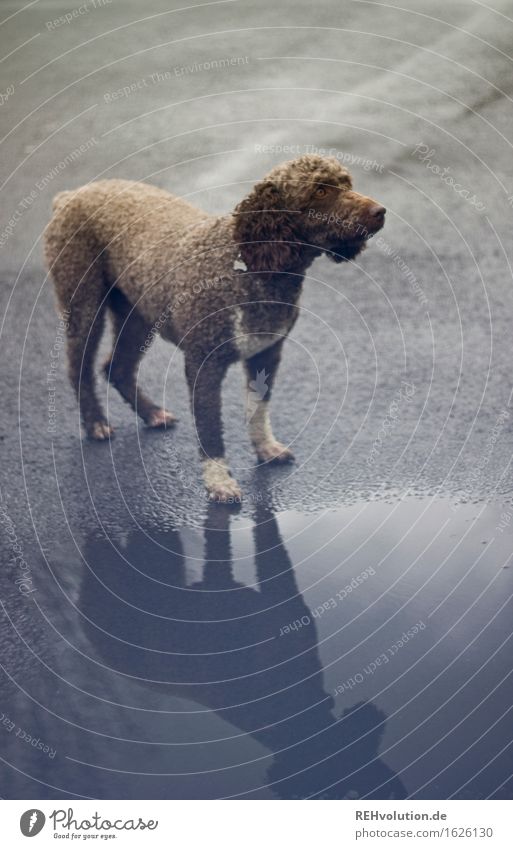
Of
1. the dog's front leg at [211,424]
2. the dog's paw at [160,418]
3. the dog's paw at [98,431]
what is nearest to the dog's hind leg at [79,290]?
the dog's paw at [98,431]

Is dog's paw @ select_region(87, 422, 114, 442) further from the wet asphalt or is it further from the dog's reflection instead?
the dog's reflection

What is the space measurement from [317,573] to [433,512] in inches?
13.0

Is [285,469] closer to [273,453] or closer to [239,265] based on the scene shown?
[273,453]

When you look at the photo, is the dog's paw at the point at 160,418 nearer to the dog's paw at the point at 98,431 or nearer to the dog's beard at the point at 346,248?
the dog's paw at the point at 98,431

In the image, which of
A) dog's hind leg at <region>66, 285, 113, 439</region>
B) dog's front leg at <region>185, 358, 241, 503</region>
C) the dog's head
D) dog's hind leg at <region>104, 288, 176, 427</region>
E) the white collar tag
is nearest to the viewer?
the dog's head

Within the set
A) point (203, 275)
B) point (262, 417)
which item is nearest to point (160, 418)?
point (262, 417)

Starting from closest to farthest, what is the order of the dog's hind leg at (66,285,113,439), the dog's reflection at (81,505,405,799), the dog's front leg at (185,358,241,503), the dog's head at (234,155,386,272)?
the dog's reflection at (81,505,405,799), the dog's head at (234,155,386,272), the dog's front leg at (185,358,241,503), the dog's hind leg at (66,285,113,439)

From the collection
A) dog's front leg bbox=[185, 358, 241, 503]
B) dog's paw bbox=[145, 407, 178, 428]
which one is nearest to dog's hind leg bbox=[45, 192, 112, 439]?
dog's paw bbox=[145, 407, 178, 428]

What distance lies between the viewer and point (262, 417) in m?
2.50

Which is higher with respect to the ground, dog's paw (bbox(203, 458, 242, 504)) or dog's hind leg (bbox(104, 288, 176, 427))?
dog's hind leg (bbox(104, 288, 176, 427))

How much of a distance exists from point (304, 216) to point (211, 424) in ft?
1.82

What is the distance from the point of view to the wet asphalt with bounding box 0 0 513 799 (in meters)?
1.94

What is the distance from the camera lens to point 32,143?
8.88ft
